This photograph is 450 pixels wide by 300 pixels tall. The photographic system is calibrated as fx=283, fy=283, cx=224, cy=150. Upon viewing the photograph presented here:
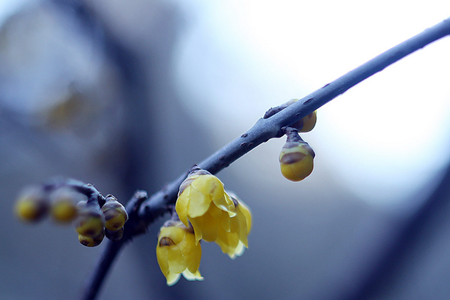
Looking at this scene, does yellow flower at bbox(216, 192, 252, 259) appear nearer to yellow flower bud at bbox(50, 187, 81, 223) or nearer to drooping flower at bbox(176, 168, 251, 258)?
drooping flower at bbox(176, 168, 251, 258)

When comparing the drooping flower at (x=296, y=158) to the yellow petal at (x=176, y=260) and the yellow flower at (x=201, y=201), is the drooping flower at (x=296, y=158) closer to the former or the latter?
the yellow flower at (x=201, y=201)

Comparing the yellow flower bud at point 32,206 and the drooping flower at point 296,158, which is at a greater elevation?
the yellow flower bud at point 32,206

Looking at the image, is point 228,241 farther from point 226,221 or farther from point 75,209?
point 75,209

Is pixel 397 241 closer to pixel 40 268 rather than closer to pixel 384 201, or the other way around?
pixel 384 201

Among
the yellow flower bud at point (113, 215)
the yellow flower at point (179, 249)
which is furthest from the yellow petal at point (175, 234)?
the yellow flower bud at point (113, 215)

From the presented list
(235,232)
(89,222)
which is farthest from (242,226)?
(89,222)

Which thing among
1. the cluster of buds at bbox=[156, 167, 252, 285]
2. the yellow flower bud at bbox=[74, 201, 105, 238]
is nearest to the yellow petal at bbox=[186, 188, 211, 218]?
the cluster of buds at bbox=[156, 167, 252, 285]
